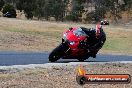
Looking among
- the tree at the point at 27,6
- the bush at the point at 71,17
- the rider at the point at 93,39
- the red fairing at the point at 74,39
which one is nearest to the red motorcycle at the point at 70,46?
the red fairing at the point at 74,39

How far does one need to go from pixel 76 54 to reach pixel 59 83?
6.62 meters

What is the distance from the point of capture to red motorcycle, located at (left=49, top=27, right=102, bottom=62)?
17.2 m

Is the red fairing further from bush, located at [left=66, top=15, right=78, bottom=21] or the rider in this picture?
bush, located at [left=66, top=15, right=78, bottom=21]

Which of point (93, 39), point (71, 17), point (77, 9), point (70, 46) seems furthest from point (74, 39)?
point (77, 9)

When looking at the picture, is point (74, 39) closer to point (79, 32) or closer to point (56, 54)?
point (79, 32)

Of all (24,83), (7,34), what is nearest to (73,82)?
(24,83)

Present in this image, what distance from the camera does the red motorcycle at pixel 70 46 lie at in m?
17.2

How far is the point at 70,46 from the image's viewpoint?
56.5ft

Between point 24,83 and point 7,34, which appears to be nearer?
point 24,83

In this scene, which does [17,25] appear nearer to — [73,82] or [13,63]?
[13,63]

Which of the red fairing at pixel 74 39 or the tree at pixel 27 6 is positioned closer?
the red fairing at pixel 74 39

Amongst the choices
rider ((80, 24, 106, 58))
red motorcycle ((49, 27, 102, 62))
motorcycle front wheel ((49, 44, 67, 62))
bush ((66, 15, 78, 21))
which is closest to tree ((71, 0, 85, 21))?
bush ((66, 15, 78, 21))

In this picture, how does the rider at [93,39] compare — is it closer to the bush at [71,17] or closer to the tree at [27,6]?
the tree at [27,6]

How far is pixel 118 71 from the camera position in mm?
14305
